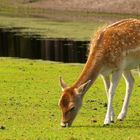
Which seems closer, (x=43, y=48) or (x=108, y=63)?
(x=108, y=63)

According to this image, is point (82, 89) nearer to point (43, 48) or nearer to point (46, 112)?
point (46, 112)

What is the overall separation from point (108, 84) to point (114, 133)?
1775mm

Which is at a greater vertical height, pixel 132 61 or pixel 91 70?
pixel 132 61

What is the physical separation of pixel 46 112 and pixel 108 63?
222cm

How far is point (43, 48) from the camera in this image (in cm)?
3506

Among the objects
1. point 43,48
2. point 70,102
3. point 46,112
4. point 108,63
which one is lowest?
point 46,112

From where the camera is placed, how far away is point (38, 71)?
70.9ft

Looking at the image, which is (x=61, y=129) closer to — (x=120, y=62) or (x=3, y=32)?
(x=120, y=62)

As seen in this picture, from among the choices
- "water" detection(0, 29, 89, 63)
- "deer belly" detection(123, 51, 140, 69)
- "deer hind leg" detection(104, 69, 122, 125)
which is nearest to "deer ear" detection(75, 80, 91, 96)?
"deer hind leg" detection(104, 69, 122, 125)

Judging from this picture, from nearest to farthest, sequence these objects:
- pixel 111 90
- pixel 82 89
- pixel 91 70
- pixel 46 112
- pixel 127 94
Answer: pixel 82 89
pixel 91 70
pixel 111 90
pixel 127 94
pixel 46 112

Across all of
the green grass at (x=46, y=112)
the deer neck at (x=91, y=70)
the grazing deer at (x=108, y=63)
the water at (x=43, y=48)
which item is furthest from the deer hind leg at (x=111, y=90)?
the water at (x=43, y=48)

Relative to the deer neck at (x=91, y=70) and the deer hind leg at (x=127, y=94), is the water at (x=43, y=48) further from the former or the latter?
the deer neck at (x=91, y=70)

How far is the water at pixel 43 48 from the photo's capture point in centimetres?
3225

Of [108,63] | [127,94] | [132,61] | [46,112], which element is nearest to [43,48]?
[46,112]
